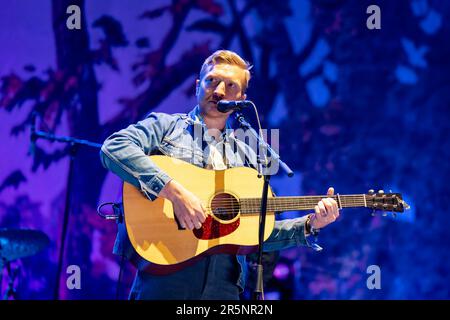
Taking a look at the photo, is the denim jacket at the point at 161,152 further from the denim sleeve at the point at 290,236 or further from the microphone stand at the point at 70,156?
the microphone stand at the point at 70,156

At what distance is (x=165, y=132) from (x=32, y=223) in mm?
2286

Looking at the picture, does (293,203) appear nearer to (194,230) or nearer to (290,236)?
(290,236)

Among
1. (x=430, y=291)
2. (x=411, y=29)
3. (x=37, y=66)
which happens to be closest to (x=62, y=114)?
(x=37, y=66)

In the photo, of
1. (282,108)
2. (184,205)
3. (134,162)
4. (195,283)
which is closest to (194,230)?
(184,205)

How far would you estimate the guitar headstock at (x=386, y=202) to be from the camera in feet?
10.5

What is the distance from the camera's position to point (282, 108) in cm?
523

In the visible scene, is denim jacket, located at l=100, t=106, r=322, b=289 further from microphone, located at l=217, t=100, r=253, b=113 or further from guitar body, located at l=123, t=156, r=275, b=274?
microphone, located at l=217, t=100, r=253, b=113

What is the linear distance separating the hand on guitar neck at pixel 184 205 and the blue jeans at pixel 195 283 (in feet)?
0.71

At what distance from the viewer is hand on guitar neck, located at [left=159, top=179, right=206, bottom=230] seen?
8.93 feet

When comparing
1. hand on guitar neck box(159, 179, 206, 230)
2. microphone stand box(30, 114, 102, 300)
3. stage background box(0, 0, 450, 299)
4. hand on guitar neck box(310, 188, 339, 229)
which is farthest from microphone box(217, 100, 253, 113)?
stage background box(0, 0, 450, 299)

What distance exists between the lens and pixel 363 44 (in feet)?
17.5

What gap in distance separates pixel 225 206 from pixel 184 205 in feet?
0.98

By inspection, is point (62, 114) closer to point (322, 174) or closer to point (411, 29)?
point (322, 174)
